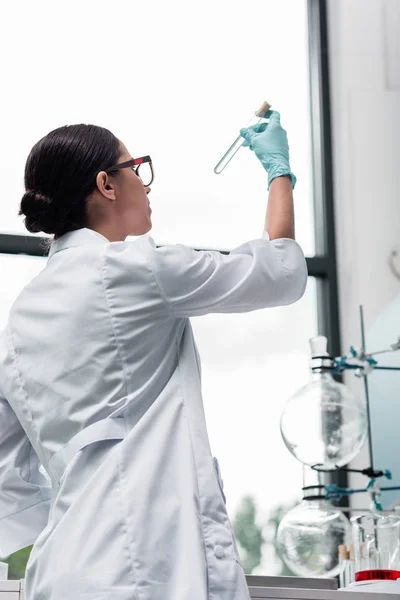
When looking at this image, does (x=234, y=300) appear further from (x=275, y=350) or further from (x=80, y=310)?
(x=275, y=350)

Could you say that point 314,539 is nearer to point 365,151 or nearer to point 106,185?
point 106,185

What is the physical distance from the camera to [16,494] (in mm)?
1641

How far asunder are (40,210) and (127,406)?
0.40 meters

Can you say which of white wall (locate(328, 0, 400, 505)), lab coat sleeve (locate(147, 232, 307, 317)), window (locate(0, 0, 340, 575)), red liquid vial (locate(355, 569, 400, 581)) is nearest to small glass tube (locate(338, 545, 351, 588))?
red liquid vial (locate(355, 569, 400, 581))

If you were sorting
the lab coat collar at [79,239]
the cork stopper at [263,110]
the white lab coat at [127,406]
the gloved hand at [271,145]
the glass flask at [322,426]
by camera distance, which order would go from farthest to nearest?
1. the glass flask at [322,426]
2. the cork stopper at [263,110]
3. the gloved hand at [271,145]
4. the lab coat collar at [79,239]
5. the white lab coat at [127,406]

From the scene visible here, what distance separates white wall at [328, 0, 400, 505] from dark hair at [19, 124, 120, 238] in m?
1.89

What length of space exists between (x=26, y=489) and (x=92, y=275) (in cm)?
41

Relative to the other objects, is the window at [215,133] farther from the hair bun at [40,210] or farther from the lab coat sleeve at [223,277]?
the lab coat sleeve at [223,277]

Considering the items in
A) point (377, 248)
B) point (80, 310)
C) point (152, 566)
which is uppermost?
point (377, 248)

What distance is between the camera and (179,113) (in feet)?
11.9

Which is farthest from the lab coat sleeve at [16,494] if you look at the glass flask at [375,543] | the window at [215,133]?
the window at [215,133]

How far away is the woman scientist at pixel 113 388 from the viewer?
1.33 meters

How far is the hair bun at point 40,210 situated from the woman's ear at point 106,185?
0.27 ft

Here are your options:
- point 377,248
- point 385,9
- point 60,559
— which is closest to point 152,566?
point 60,559
